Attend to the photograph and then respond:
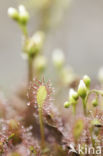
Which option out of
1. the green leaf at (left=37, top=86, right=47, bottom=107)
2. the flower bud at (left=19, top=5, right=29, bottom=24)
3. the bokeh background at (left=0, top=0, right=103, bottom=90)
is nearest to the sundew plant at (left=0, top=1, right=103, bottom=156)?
the green leaf at (left=37, top=86, right=47, bottom=107)

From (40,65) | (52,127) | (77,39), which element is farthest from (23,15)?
(77,39)

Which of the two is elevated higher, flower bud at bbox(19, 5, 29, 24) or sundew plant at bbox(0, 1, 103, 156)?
flower bud at bbox(19, 5, 29, 24)

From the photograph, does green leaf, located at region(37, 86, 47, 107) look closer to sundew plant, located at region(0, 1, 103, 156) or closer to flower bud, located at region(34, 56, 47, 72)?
sundew plant, located at region(0, 1, 103, 156)

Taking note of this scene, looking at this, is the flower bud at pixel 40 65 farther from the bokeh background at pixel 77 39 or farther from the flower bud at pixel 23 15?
the bokeh background at pixel 77 39

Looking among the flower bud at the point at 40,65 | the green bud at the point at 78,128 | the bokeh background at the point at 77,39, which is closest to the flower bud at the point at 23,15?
the flower bud at the point at 40,65

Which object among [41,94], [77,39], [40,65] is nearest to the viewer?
[41,94]

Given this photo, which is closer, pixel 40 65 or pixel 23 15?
pixel 23 15

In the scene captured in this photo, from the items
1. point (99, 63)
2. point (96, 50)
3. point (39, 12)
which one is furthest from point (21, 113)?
point (96, 50)

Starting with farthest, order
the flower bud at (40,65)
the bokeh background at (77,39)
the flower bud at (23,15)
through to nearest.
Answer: the bokeh background at (77,39), the flower bud at (40,65), the flower bud at (23,15)

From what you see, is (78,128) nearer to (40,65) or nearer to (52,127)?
(52,127)

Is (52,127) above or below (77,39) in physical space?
below

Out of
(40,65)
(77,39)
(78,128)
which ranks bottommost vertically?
(78,128)

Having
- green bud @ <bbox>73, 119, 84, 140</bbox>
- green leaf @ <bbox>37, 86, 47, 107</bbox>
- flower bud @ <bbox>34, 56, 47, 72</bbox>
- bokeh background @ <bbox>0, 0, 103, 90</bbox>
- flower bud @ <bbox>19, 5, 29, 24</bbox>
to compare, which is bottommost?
green bud @ <bbox>73, 119, 84, 140</bbox>
